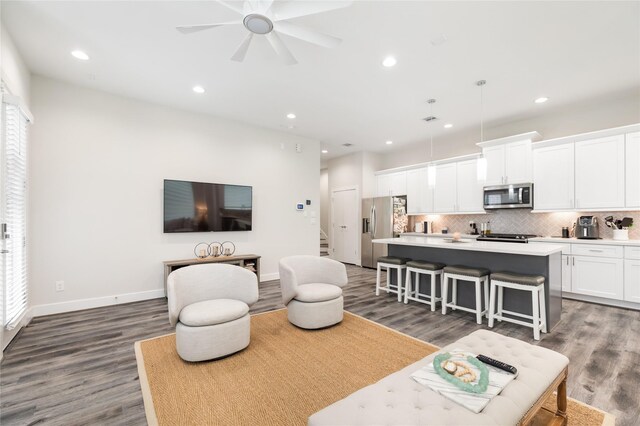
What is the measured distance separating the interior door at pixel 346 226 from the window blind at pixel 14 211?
20.2 ft

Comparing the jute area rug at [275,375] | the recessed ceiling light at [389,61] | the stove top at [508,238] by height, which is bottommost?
the jute area rug at [275,375]

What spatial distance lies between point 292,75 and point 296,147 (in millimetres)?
2555

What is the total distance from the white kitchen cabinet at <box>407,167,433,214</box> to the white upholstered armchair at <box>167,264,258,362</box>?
4.91 m

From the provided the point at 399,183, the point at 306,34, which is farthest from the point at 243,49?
the point at 399,183

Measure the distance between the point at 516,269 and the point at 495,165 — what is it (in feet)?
8.68

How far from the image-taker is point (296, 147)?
20.2 feet

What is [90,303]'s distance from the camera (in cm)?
399

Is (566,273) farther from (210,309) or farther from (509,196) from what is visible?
(210,309)

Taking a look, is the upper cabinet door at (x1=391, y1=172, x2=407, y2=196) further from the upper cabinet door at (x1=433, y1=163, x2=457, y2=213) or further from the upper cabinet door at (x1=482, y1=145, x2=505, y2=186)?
the upper cabinet door at (x1=482, y1=145, x2=505, y2=186)

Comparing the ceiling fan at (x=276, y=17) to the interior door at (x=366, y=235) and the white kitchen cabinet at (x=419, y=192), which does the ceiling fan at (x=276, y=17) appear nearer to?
the white kitchen cabinet at (x=419, y=192)

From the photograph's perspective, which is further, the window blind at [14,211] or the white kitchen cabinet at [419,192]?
the white kitchen cabinet at [419,192]

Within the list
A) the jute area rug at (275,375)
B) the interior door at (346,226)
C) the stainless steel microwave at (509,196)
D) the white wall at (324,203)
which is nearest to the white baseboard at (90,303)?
the jute area rug at (275,375)

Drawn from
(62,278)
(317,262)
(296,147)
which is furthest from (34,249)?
(296,147)

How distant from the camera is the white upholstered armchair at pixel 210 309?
2.43 m
